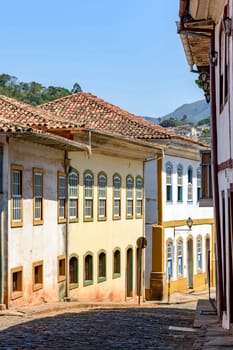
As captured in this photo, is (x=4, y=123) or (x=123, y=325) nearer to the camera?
(x=123, y=325)

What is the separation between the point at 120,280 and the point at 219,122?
16929 mm

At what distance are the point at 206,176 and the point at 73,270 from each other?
10.4 m

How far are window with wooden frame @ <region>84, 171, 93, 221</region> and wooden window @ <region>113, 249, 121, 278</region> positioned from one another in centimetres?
311

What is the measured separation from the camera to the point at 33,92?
99.2 m

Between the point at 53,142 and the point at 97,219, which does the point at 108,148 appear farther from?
the point at 53,142

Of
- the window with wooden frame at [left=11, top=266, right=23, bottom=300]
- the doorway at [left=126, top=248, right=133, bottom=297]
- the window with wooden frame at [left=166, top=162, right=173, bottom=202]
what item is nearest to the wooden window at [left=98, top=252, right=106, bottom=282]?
the doorway at [left=126, top=248, right=133, bottom=297]

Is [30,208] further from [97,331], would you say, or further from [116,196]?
[116,196]

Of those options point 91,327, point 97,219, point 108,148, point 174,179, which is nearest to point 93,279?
point 97,219

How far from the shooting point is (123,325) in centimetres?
1584

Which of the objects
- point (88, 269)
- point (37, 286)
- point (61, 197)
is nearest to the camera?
point (37, 286)

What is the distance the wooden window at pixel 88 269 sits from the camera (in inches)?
1024

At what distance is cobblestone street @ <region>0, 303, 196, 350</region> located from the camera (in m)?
12.8

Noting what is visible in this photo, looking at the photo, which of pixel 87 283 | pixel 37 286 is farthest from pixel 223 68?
pixel 87 283

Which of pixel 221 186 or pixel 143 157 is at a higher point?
pixel 143 157
